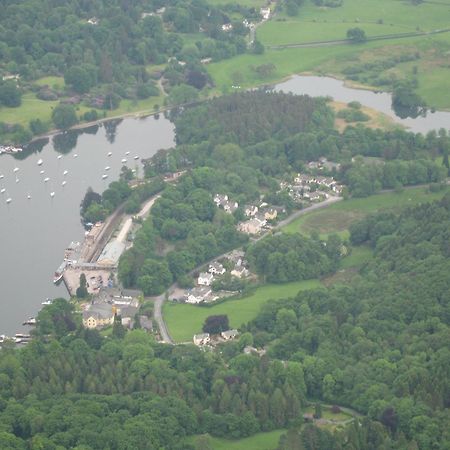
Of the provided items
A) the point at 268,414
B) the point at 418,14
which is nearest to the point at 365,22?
the point at 418,14

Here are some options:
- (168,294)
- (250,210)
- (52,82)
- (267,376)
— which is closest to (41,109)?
(52,82)

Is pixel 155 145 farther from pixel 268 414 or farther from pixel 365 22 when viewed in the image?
pixel 268 414

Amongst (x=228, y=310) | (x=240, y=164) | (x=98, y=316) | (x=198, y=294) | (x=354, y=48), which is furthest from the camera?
(x=354, y=48)

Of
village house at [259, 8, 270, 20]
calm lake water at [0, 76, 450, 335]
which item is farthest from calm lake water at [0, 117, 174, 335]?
village house at [259, 8, 270, 20]

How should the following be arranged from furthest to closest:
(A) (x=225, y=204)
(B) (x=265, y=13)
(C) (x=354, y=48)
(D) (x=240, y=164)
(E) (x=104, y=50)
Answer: (B) (x=265, y=13) → (C) (x=354, y=48) → (E) (x=104, y=50) → (D) (x=240, y=164) → (A) (x=225, y=204)

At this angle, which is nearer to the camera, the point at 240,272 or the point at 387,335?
the point at 387,335

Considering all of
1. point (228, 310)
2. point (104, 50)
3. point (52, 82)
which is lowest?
point (228, 310)

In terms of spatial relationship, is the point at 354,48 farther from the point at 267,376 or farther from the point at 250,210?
the point at 267,376

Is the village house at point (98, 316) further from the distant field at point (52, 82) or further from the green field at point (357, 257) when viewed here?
the distant field at point (52, 82)

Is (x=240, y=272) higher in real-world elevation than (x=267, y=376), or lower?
lower
